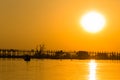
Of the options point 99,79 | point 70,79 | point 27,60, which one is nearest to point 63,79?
point 70,79

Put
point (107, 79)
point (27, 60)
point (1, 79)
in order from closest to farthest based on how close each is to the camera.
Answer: point (1, 79)
point (107, 79)
point (27, 60)

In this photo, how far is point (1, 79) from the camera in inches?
2313

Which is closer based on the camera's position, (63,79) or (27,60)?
(63,79)

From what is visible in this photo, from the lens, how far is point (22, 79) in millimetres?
59594

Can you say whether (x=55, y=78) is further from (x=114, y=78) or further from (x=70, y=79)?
(x=114, y=78)

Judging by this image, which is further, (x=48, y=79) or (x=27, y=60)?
(x=27, y=60)

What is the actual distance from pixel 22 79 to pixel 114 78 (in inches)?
517

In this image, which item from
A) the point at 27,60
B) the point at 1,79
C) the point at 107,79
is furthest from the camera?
the point at 27,60

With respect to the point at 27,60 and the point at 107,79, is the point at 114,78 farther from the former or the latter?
the point at 27,60

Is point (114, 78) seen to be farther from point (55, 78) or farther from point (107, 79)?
point (55, 78)

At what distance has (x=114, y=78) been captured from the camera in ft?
210

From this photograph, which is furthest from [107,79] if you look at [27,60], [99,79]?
[27,60]

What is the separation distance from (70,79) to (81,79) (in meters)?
2.18

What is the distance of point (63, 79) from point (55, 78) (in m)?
2.16
